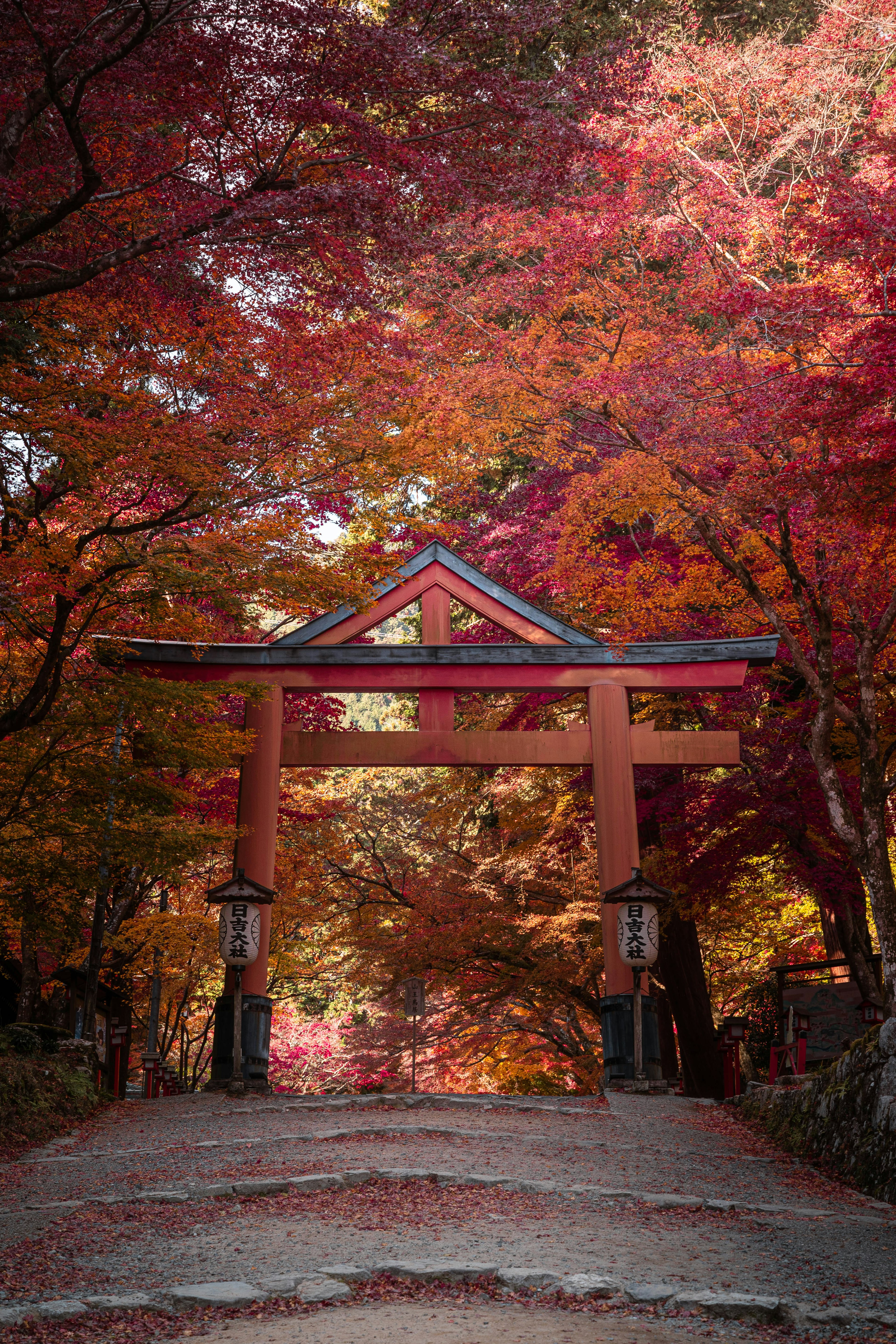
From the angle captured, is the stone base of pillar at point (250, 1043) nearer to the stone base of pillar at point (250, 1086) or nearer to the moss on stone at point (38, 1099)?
the stone base of pillar at point (250, 1086)

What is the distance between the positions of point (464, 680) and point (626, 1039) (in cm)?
424

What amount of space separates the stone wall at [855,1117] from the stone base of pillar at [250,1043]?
5370 millimetres

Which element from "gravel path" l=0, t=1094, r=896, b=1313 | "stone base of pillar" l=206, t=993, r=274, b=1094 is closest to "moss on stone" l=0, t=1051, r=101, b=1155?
"gravel path" l=0, t=1094, r=896, b=1313

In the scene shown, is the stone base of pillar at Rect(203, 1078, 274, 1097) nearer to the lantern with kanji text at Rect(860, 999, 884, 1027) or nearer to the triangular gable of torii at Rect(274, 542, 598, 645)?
the triangular gable of torii at Rect(274, 542, 598, 645)

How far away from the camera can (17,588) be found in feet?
25.9

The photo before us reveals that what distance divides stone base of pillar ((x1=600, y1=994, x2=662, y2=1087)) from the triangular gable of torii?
13.1 feet

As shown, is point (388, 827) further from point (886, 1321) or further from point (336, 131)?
point (886, 1321)

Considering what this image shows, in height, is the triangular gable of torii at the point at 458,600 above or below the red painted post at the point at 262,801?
above

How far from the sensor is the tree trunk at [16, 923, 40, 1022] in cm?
1222

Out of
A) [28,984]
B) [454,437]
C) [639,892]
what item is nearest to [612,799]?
[639,892]

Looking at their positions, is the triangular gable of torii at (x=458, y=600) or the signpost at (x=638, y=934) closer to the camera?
the signpost at (x=638, y=934)

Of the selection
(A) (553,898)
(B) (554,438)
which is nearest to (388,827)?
(A) (553,898)

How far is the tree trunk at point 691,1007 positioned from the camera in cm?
A: 1274

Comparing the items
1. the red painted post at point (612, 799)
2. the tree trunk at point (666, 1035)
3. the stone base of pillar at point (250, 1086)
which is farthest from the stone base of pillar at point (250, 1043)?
the tree trunk at point (666, 1035)
